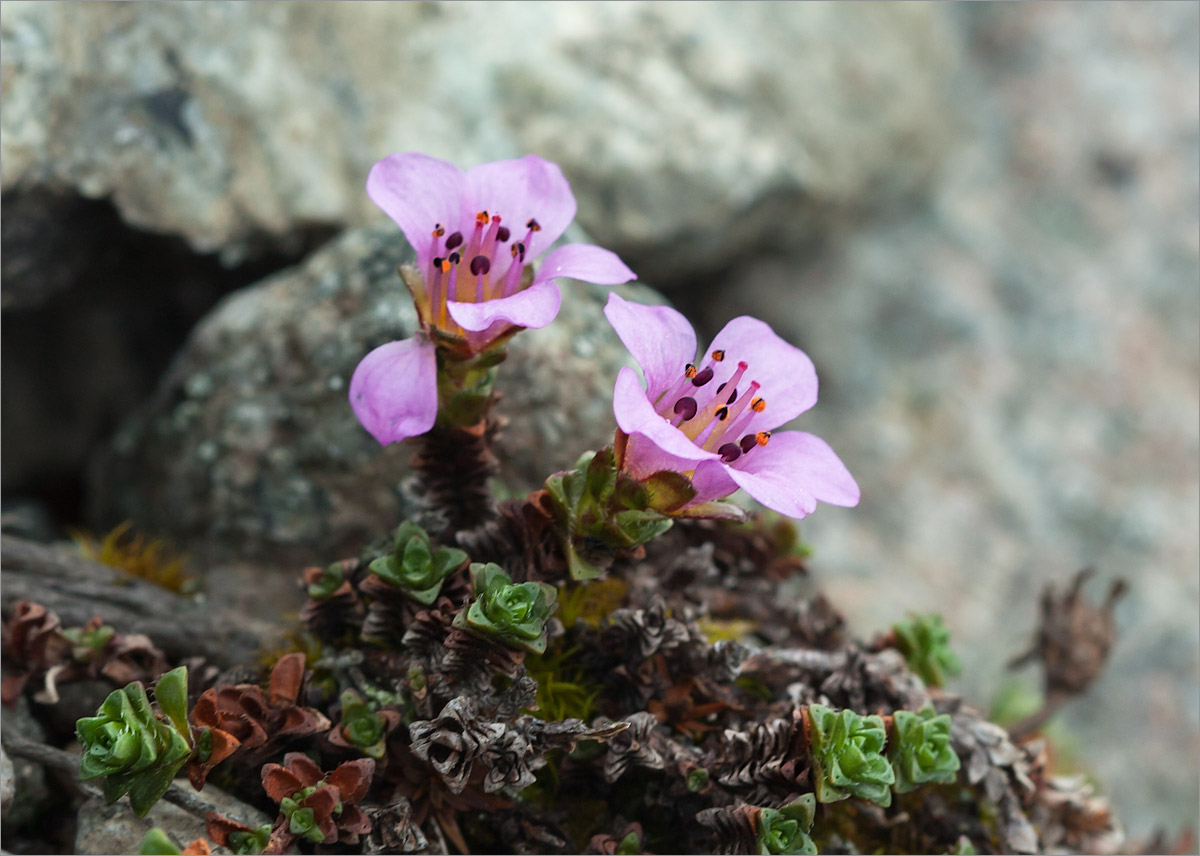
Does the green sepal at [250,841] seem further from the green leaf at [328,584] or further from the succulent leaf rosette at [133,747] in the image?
the green leaf at [328,584]

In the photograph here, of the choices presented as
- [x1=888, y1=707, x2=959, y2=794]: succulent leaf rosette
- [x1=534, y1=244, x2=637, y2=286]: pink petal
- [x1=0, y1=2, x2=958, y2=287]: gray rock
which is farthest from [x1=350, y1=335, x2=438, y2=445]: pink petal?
[x1=0, y1=2, x2=958, y2=287]: gray rock

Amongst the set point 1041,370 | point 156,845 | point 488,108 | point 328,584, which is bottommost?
point 156,845

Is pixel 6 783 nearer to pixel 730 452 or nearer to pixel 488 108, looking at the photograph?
pixel 730 452

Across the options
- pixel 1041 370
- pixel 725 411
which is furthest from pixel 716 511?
pixel 1041 370

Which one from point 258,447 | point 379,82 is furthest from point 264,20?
point 258,447

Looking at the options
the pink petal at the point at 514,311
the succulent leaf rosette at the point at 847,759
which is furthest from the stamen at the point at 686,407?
the succulent leaf rosette at the point at 847,759

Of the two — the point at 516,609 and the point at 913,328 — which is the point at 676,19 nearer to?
the point at 913,328

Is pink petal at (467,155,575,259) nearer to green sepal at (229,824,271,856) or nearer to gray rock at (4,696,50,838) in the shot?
green sepal at (229,824,271,856)
